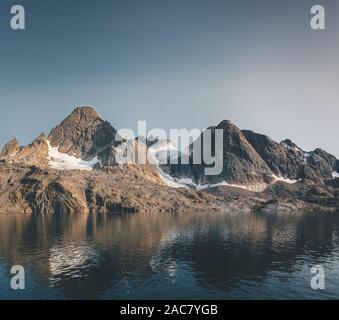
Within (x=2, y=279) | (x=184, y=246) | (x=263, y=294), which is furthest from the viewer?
(x=184, y=246)

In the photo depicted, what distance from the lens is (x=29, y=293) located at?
78625mm

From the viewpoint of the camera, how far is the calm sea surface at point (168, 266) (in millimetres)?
79625

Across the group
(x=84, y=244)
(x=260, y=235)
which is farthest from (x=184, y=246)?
(x=260, y=235)

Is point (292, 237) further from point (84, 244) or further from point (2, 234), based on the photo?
point (2, 234)

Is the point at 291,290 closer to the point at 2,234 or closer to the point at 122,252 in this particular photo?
the point at 122,252

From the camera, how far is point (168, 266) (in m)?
→ 105

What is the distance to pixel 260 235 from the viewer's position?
586ft

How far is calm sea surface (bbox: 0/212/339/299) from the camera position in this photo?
79625mm
